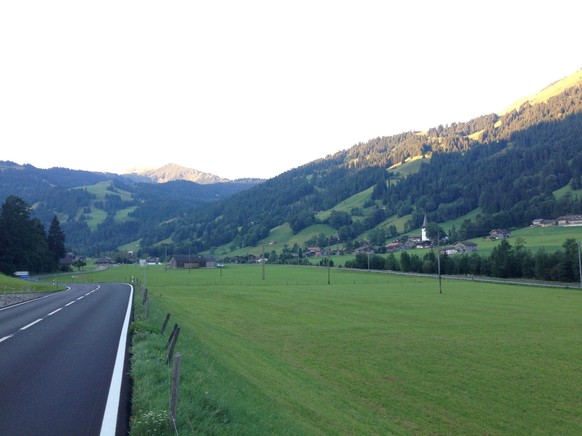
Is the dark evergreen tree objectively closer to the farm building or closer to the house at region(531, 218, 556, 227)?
the house at region(531, 218, 556, 227)

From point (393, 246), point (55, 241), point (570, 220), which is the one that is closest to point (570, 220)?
point (570, 220)

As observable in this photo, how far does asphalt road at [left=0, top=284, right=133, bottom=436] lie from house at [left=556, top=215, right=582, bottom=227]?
553ft

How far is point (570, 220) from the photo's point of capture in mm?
159375

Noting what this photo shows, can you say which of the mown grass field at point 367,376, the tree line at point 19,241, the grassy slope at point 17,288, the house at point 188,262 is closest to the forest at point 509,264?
the mown grass field at point 367,376

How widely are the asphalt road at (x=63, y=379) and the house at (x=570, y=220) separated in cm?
16865

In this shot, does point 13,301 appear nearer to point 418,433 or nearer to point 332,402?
point 332,402

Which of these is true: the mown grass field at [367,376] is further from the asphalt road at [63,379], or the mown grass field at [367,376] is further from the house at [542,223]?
the house at [542,223]

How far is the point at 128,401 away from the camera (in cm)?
1014

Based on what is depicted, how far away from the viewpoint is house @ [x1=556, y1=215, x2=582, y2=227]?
157 m

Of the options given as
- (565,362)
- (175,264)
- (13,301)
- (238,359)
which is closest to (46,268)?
(175,264)

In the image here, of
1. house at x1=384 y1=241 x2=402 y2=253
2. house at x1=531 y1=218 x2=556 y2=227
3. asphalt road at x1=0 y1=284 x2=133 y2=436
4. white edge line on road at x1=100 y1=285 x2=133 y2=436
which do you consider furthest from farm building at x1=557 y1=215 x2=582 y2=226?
white edge line on road at x1=100 y1=285 x2=133 y2=436

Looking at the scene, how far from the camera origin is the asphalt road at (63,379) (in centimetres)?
869

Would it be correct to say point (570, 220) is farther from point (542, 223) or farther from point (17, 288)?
point (17, 288)

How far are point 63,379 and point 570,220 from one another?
17857 cm
